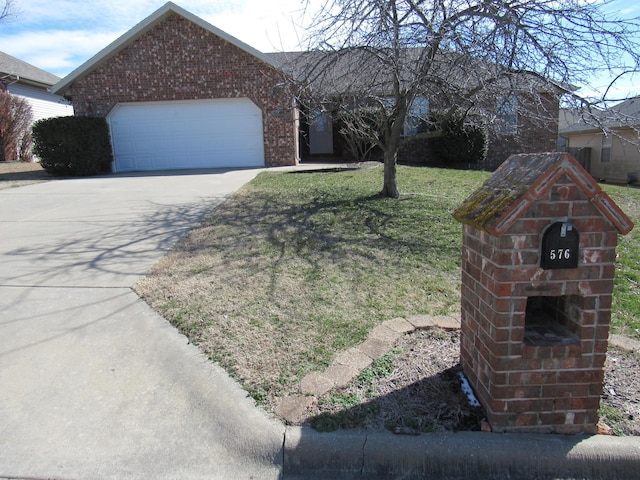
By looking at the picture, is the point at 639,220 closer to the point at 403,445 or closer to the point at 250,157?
the point at 403,445

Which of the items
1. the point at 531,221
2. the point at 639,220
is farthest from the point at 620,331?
the point at 639,220

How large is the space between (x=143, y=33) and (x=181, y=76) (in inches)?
75.5

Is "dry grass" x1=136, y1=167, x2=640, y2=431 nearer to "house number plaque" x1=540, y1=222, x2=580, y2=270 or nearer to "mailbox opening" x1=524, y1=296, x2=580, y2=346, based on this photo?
"mailbox opening" x1=524, y1=296, x2=580, y2=346

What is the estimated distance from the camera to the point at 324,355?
336 cm

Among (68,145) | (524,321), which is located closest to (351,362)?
(524,321)

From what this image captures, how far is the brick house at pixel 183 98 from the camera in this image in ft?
52.4

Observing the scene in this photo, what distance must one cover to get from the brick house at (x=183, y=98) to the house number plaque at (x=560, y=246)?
14.3 metres

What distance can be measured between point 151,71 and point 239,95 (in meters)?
3.18

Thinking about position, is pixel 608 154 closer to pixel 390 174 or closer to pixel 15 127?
pixel 390 174

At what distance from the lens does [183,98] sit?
16.5m

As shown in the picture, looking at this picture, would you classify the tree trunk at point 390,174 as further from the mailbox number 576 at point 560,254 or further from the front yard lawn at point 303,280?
the mailbox number 576 at point 560,254

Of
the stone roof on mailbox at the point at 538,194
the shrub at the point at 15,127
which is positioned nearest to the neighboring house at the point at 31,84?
the shrub at the point at 15,127

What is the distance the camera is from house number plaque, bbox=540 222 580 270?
2.36 metres

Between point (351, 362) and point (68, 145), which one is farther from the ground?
point (68, 145)
